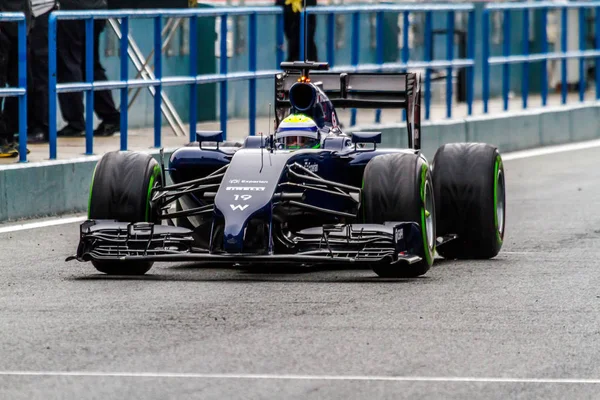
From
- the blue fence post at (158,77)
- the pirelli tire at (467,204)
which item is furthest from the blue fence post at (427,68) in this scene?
the pirelli tire at (467,204)

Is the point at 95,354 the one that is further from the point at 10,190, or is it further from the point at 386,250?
the point at 10,190

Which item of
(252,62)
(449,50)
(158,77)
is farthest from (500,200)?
(449,50)

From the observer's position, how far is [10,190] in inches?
590

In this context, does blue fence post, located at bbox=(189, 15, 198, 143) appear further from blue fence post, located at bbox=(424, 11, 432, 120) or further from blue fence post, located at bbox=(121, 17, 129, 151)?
blue fence post, located at bbox=(424, 11, 432, 120)

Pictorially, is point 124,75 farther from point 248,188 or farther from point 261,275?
point 248,188

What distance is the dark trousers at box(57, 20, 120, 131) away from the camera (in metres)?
18.3

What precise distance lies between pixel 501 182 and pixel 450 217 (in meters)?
0.68

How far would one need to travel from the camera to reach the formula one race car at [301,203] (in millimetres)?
10812

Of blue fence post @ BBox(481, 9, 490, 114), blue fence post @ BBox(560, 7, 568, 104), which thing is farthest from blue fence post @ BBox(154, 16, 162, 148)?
blue fence post @ BBox(560, 7, 568, 104)

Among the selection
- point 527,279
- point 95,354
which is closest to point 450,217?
point 527,279

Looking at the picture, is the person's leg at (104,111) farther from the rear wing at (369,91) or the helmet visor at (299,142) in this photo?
the helmet visor at (299,142)

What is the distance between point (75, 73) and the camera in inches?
724

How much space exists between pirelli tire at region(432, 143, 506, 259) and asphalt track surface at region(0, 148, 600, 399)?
0.17 meters

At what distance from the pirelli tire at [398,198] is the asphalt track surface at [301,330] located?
0.58 feet
